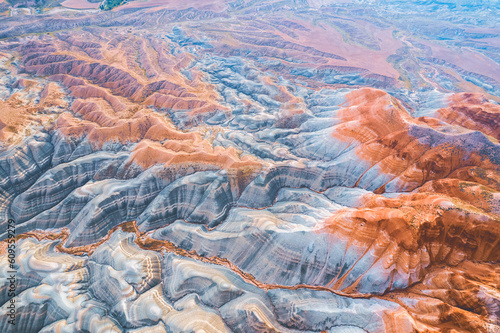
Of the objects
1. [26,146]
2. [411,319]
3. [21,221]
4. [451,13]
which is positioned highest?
[451,13]

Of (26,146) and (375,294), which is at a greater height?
(26,146)

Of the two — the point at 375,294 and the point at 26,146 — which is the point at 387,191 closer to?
the point at 375,294

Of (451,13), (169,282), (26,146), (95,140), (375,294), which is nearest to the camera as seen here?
(375,294)

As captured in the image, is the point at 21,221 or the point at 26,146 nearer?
the point at 21,221

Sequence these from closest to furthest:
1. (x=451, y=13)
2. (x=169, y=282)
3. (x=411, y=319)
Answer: (x=411, y=319)
(x=169, y=282)
(x=451, y=13)

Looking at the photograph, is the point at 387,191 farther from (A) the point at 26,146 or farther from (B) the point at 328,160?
(A) the point at 26,146

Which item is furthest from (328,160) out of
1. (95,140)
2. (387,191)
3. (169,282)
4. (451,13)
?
(451,13)
